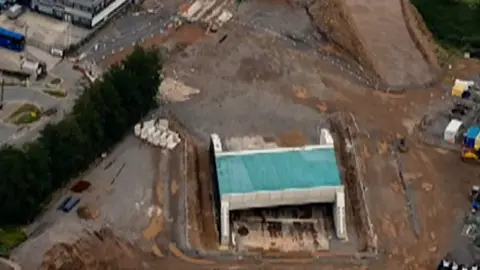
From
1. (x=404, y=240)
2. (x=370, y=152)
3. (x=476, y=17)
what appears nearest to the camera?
(x=404, y=240)

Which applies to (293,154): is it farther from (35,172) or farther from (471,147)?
(35,172)

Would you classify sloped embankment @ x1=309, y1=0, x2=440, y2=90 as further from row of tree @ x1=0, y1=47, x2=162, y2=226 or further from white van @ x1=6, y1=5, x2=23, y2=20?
white van @ x1=6, y1=5, x2=23, y2=20

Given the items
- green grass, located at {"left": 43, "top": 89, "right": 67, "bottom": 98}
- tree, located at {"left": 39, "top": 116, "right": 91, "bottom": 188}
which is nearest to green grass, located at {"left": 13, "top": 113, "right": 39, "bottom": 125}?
green grass, located at {"left": 43, "top": 89, "right": 67, "bottom": 98}

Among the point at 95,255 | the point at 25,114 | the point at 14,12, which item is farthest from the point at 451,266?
the point at 14,12

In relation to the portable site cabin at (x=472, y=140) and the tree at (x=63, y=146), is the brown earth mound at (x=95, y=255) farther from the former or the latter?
the portable site cabin at (x=472, y=140)

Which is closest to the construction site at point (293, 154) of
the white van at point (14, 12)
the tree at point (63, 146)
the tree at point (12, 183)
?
the tree at point (63, 146)

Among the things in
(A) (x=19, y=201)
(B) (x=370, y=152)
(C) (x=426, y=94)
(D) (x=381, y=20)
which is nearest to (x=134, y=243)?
(A) (x=19, y=201)

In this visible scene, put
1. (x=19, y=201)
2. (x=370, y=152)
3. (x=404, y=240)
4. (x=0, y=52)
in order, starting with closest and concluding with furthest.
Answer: (x=19, y=201) → (x=404, y=240) → (x=370, y=152) → (x=0, y=52)

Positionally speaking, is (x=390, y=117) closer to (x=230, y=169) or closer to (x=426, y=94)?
(x=426, y=94)
